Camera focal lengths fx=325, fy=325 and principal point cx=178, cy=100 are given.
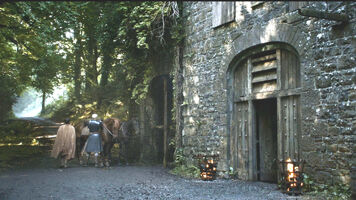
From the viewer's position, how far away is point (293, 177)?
639 centimetres

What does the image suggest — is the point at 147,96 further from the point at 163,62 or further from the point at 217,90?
the point at 217,90

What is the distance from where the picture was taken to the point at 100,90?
1780cm

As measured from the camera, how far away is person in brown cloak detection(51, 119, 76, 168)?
11.2 meters

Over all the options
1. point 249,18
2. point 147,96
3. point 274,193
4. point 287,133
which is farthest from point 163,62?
point 274,193

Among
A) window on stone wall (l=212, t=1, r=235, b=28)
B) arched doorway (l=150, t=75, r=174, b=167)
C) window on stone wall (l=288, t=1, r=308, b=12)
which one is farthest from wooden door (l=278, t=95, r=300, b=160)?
arched doorway (l=150, t=75, r=174, b=167)

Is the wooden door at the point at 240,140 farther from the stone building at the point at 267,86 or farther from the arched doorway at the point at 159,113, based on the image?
the arched doorway at the point at 159,113

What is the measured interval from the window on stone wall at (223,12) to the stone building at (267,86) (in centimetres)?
3

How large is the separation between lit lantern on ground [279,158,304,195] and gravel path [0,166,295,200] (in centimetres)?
21

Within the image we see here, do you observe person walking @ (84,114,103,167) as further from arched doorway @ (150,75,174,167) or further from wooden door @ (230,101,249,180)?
wooden door @ (230,101,249,180)

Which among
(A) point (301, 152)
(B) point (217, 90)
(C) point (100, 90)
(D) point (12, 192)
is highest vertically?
(C) point (100, 90)

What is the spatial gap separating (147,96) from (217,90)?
475 centimetres

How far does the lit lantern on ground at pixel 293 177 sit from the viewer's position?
6.33m

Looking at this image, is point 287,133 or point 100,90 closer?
point 287,133

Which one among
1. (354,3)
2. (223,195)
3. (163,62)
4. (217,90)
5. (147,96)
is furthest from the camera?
(147,96)
